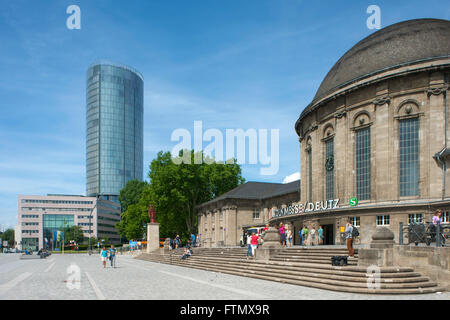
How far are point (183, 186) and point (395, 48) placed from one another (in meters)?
40.6

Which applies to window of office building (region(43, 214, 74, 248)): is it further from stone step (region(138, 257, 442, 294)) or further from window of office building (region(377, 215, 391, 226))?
stone step (region(138, 257, 442, 294))

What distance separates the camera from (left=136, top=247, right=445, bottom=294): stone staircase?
15.8m

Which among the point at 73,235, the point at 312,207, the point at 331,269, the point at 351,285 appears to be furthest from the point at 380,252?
the point at 73,235

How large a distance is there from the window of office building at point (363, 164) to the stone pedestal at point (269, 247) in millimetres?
9359

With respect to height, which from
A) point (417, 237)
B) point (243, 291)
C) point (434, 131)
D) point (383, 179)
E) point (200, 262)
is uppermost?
point (434, 131)

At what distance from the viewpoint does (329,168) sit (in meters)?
36.9

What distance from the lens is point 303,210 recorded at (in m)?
37.6

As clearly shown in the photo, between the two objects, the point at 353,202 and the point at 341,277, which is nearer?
the point at 341,277

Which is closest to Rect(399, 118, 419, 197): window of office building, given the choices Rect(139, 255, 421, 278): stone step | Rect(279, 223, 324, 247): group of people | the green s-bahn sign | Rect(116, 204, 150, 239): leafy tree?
the green s-bahn sign

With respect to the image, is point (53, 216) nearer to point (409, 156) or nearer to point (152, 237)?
point (152, 237)

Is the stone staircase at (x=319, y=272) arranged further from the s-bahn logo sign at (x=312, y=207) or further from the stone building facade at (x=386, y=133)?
the stone building facade at (x=386, y=133)
